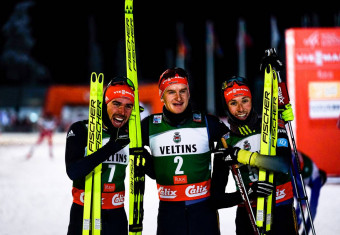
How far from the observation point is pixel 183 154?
313 cm

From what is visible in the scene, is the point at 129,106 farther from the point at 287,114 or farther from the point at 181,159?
the point at 287,114

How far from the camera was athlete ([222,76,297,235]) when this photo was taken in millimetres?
3086

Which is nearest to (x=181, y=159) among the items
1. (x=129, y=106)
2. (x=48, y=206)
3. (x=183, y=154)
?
(x=183, y=154)

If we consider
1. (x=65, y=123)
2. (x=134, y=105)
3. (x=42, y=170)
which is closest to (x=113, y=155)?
(x=134, y=105)

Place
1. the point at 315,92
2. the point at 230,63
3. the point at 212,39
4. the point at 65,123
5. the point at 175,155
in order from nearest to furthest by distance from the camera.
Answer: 1. the point at 175,155
2. the point at 315,92
3. the point at 212,39
4. the point at 65,123
5. the point at 230,63

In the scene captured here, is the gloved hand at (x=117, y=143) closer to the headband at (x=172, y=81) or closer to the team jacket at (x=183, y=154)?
the team jacket at (x=183, y=154)

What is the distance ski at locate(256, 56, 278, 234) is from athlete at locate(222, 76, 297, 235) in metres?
0.07

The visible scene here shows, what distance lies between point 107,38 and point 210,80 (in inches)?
1233

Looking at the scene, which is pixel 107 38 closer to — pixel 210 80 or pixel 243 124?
pixel 210 80

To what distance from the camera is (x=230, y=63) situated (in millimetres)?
57812

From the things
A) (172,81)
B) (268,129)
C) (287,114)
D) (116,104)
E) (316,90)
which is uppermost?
(316,90)

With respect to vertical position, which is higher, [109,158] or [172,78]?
[172,78]

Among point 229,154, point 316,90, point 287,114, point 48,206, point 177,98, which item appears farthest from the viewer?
point 316,90

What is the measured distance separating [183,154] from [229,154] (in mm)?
461
